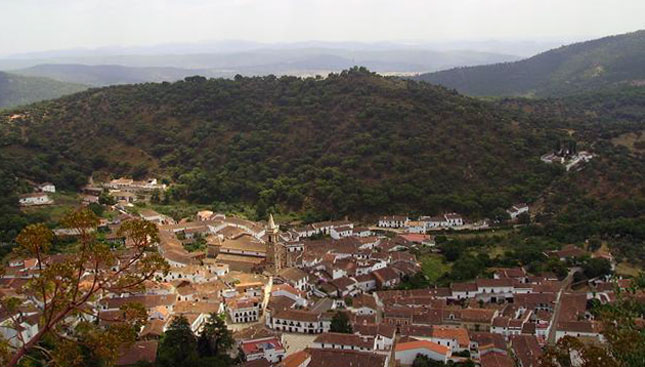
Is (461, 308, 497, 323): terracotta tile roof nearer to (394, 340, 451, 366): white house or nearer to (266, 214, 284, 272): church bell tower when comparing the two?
(394, 340, 451, 366): white house

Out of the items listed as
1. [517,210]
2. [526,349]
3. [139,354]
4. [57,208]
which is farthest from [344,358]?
[57,208]

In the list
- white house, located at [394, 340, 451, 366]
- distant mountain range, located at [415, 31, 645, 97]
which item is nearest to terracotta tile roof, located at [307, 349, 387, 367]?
white house, located at [394, 340, 451, 366]

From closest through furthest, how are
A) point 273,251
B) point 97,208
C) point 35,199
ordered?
point 273,251
point 97,208
point 35,199

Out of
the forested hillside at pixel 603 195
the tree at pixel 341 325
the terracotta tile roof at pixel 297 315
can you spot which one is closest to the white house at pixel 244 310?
the terracotta tile roof at pixel 297 315

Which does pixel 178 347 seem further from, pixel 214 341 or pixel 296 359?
pixel 296 359

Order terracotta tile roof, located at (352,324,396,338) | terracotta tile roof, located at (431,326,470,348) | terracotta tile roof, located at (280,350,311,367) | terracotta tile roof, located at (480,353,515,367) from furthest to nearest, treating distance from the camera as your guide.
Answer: terracotta tile roof, located at (352,324,396,338), terracotta tile roof, located at (431,326,470,348), terracotta tile roof, located at (280,350,311,367), terracotta tile roof, located at (480,353,515,367)

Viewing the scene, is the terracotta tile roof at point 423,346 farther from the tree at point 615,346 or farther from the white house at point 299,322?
the tree at point 615,346
